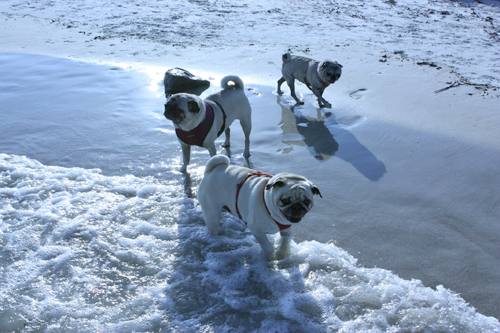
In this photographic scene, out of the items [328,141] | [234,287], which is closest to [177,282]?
[234,287]

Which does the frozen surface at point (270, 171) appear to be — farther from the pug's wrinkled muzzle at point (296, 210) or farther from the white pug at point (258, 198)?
the pug's wrinkled muzzle at point (296, 210)

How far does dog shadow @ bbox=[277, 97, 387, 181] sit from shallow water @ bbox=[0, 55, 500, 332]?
0.11 ft

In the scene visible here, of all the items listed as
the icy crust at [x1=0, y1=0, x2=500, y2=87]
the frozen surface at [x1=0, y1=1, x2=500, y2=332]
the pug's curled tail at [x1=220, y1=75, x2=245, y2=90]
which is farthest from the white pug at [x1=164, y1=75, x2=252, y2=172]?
the icy crust at [x1=0, y1=0, x2=500, y2=87]

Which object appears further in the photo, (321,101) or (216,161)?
(321,101)

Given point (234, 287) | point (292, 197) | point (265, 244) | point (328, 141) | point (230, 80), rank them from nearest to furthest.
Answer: point (292, 197) < point (234, 287) < point (265, 244) < point (230, 80) < point (328, 141)

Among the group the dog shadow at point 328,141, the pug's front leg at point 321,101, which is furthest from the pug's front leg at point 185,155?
the pug's front leg at point 321,101

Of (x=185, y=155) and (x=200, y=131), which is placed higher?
(x=200, y=131)

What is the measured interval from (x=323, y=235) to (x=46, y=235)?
3172 mm

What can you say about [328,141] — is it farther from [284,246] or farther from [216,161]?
[216,161]

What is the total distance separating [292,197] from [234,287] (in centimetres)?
116

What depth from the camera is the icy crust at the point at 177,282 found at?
2986 mm

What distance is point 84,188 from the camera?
15.9 feet

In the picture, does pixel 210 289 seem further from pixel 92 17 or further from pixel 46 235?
pixel 92 17

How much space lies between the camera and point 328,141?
20.2ft
